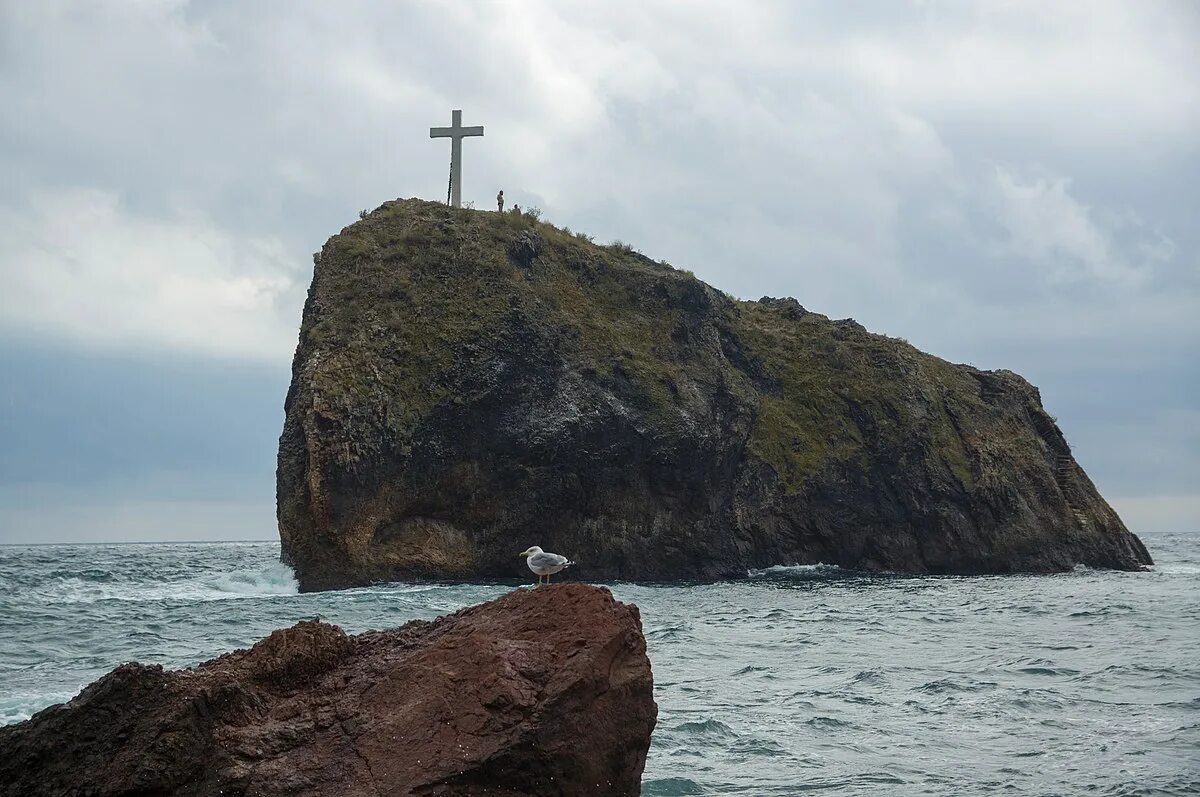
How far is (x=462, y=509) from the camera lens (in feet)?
116

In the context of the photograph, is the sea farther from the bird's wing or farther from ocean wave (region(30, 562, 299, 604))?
the bird's wing

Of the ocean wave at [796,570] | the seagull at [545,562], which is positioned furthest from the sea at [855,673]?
the ocean wave at [796,570]

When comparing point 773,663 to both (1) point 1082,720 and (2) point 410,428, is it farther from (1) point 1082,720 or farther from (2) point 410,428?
(2) point 410,428

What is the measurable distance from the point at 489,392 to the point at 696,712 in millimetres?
24818

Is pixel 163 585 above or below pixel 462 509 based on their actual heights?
below

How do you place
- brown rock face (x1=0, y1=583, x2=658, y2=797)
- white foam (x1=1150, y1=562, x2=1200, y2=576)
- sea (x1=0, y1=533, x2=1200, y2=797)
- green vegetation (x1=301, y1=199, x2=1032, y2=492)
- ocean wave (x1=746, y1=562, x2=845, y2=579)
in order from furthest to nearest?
ocean wave (x1=746, y1=562, x2=845, y2=579)
white foam (x1=1150, y1=562, x2=1200, y2=576)
green vegetation (x1=301, y1=199, x2=1032, y2=492)
sea (x1=0, y1=533, x2=1200, y2=797)
brown rock face (x1=0, y1=583, x2=658, y2=797)

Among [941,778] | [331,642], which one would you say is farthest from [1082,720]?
[331,642]

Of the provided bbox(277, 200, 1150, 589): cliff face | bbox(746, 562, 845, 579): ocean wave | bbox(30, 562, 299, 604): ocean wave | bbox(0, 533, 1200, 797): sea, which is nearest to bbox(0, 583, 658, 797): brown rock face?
bbox(0, 533, 1200, 797): sea

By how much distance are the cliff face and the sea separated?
665 cm

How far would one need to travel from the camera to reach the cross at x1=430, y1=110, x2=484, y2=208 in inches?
1677

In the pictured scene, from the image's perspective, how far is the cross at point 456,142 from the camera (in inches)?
1677

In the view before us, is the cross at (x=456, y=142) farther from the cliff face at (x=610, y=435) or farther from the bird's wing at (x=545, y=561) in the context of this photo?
the bird's wing at (x=545, y=561)

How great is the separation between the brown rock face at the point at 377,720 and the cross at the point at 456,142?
1471 inches

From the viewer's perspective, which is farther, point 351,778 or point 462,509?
point 462,509
